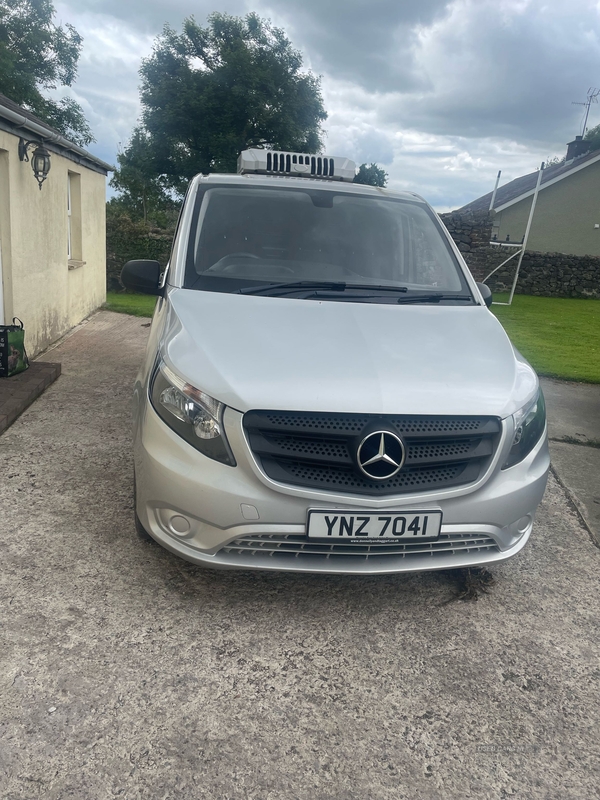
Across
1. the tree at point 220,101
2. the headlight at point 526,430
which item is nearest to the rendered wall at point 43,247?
the headlight at point 526,430

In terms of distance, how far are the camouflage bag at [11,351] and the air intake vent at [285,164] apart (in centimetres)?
259

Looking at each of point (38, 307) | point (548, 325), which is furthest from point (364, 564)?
point (548, 325)

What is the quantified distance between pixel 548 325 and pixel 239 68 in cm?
3017

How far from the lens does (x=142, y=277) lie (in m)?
3.88

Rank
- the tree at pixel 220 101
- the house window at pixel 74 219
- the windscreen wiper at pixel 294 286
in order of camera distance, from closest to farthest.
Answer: the windscreen wiper at pixel 294 286
the house window at pixel 74 219
the tree at pixel 220 101

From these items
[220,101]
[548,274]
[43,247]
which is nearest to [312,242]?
[43,247]

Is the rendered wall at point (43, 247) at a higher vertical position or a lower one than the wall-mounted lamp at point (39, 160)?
lower

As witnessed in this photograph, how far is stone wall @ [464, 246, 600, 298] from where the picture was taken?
22047mm

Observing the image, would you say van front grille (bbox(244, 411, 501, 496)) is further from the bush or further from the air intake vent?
the bush

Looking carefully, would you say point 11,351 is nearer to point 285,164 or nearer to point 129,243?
point 285,164

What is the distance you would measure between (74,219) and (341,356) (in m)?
9.27

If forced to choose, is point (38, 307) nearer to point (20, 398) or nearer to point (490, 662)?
point (20, 398)

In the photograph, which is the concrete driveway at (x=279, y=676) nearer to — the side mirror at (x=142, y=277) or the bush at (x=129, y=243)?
the side mirror at (x=142, y=277)

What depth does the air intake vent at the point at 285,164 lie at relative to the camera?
5.57 metres
